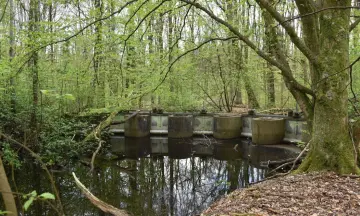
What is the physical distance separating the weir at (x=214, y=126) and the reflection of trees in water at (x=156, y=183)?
2.77 m

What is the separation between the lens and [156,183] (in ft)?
25.7

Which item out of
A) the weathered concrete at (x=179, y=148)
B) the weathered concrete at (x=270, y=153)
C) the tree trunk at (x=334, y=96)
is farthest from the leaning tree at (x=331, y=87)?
the weathered concrete at (x=179, y=148)

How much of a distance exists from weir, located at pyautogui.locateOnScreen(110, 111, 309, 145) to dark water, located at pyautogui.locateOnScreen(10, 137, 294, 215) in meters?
0.81

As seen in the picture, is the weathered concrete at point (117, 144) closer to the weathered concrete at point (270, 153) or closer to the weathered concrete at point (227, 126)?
the weathered concrete at point (227, 126)

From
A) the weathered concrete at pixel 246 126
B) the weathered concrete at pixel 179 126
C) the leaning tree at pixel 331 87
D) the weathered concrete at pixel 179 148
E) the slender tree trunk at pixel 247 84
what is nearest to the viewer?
the leaning tree at pixel 331 87

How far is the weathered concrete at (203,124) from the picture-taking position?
46.3 feet

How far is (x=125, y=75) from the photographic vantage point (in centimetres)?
1298

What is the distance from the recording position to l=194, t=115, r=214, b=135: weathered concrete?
556 inches

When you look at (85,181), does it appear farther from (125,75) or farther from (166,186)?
(125,75)

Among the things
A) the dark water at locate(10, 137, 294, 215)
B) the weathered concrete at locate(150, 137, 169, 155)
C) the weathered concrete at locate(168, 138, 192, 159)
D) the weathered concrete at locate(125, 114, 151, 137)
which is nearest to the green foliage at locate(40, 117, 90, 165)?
the dark water at locate(10, 137, 294, 215)

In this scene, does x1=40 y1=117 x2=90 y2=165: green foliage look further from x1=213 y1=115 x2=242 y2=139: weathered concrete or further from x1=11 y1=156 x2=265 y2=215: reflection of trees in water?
x1=213 y1=115 x2=242 y2=139: weathered concrete

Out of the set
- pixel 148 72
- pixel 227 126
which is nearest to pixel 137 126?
pixel 227 126

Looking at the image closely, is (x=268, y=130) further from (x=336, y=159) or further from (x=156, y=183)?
(x=336, y=159)

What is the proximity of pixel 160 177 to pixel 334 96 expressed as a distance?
17.0 feet
